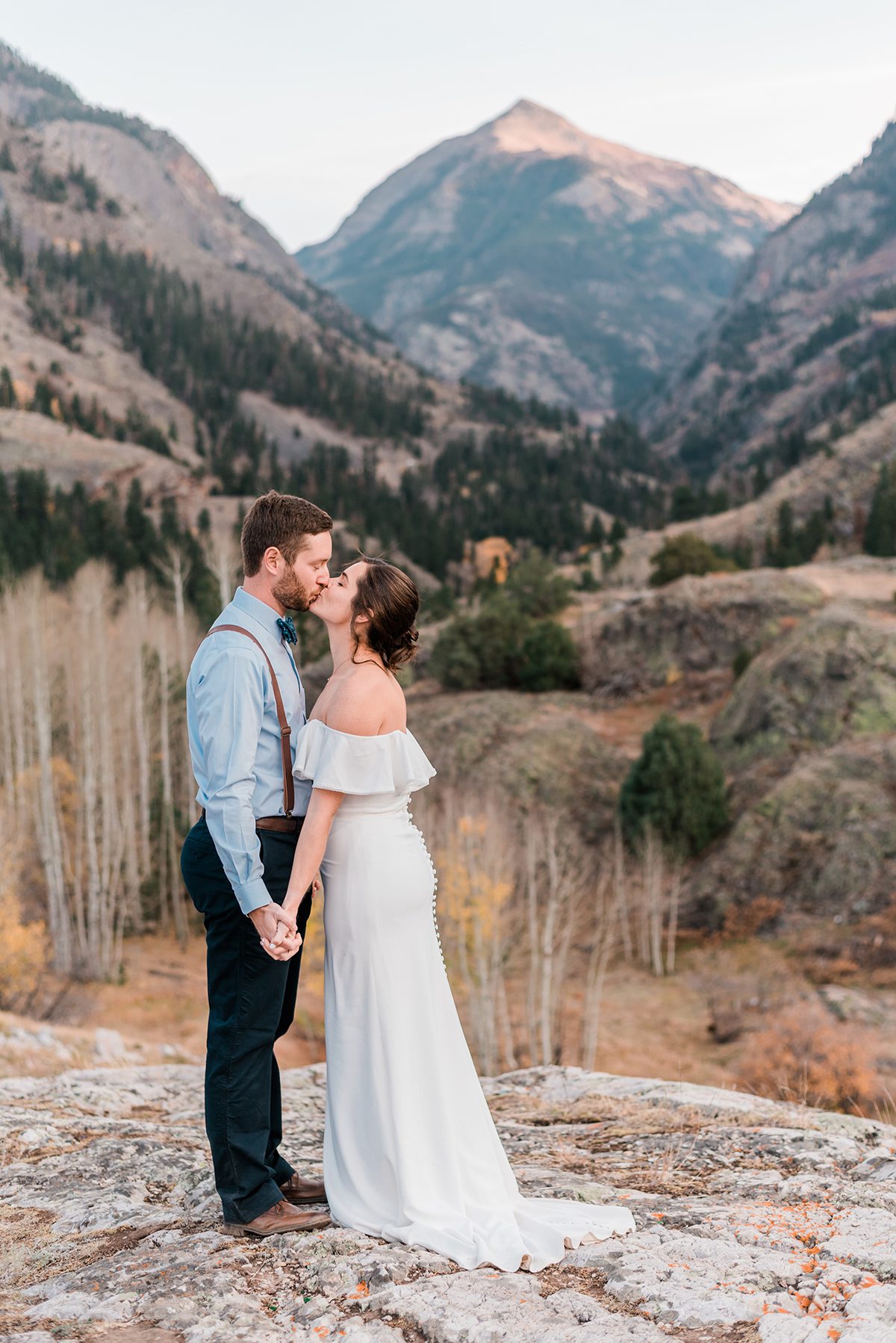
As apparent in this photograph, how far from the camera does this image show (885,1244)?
3525mm

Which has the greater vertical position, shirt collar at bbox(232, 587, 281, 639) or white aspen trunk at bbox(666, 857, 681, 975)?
shirt collar at bbox(232, 587, 281, 639)

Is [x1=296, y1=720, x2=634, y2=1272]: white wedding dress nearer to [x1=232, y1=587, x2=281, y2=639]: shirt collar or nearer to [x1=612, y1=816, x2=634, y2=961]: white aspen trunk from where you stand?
[x1=232, y1=587, x2=281, y2=639]: shirt collar

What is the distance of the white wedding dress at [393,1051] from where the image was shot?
371 cm

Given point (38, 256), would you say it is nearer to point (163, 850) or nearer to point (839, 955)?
point (163, 850)

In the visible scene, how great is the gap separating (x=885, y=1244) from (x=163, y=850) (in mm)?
32048

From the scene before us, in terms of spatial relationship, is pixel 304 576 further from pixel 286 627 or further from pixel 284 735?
Result: pixel 284 735

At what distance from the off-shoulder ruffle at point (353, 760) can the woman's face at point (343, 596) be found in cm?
40

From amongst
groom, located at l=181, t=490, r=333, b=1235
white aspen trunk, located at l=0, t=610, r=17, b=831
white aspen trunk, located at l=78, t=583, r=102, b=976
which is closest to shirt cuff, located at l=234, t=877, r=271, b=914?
groom, located at l=181, t=490, r=333, b=1235

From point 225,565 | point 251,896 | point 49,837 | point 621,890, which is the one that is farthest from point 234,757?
point 49,837

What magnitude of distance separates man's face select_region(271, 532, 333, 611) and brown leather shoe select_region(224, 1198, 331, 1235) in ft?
7.49

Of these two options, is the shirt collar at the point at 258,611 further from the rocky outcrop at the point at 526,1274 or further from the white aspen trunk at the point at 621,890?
the white aspen trunk at the point at 621,890

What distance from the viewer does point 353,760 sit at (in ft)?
12.0

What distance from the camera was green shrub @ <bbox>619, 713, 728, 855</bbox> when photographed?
2347 cm

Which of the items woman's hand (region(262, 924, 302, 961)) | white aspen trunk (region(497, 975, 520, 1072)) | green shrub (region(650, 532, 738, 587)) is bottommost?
white aspen trunk (region(497, 975, 520, 1072))
